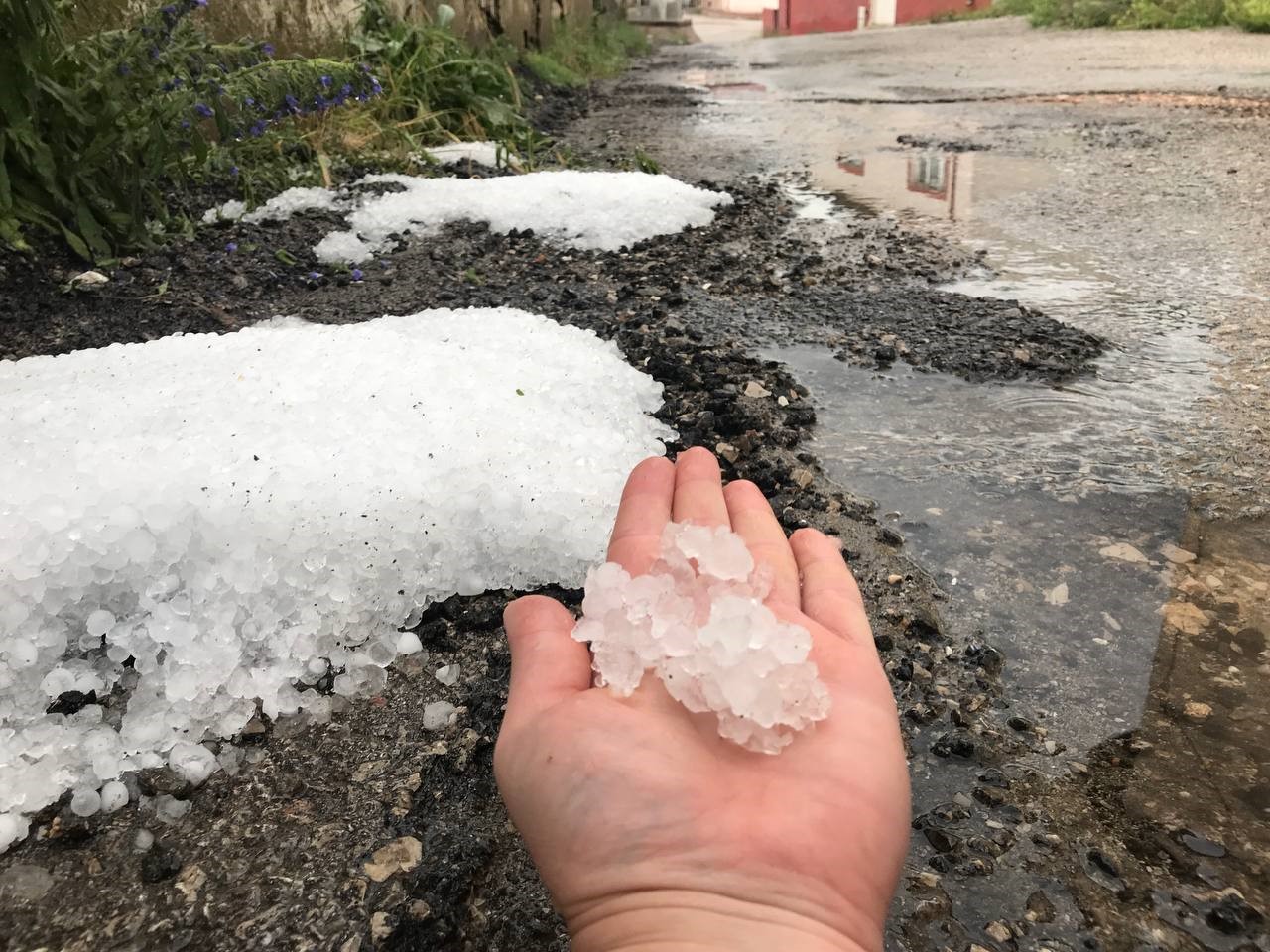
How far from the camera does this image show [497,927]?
3.65ft

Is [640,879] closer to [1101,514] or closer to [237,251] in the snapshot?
[1101,514]

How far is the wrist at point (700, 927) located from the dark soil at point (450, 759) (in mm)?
187

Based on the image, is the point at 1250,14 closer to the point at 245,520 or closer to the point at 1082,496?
the point at 1082,496

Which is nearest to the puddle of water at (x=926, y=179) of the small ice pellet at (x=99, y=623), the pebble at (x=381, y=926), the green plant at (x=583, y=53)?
the small ice pellet at (x=99, y=623)

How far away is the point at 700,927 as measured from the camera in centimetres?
92

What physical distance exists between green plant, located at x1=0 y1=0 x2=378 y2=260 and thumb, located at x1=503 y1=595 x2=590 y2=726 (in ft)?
6.97

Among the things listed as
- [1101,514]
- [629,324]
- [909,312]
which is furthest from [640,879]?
[909,312]

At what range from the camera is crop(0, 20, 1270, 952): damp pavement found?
3.67ft

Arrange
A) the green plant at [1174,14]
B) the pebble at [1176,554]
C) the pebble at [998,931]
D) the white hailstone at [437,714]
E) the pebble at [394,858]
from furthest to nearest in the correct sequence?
the green plant at [1174,14], the pebble at [1176,554], the white hailstone at [437,714], the pebble at [394,858], the pebble at [998,931]

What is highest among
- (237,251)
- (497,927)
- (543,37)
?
(543,37)

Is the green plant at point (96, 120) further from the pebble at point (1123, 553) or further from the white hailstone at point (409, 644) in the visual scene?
the pebble at point (1123, 553)

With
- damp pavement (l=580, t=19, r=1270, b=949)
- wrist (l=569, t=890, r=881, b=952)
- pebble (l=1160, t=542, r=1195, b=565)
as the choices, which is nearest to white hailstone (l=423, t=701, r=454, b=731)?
wrist (l=569, t=890, r=881, b=952)

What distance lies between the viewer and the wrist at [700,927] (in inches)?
35.6

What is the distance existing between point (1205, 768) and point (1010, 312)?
175 cm
